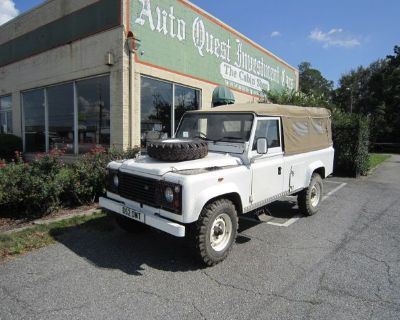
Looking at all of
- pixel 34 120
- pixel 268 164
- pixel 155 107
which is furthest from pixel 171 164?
pixel 34 120

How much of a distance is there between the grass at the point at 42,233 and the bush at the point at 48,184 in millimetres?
694

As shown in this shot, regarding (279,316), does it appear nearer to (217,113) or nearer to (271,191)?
(271,191)

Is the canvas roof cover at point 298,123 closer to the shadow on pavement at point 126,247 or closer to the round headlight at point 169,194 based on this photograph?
the shadow on pavement at point 126,247

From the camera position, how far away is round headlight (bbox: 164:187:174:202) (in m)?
3.97

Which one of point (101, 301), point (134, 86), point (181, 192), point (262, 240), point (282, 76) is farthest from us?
point (282, 76)

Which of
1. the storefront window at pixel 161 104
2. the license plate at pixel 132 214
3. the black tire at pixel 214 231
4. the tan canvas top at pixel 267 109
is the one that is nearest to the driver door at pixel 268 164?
the tan canvas top at pixel 267 109

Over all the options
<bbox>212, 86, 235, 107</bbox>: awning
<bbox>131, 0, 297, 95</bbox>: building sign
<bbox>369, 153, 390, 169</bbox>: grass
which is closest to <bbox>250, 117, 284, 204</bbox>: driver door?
<bbox>131, 0, 297, 95</bbox>: building sign

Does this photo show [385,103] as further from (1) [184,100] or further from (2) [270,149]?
(2) [270,149]

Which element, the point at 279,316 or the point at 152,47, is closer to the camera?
the point at 279,316

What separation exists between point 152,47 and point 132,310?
868 cm

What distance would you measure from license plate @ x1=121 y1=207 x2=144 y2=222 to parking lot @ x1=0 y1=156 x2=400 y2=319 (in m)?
0.61

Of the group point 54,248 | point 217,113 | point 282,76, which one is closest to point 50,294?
point 54,248

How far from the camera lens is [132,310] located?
328 centimetres

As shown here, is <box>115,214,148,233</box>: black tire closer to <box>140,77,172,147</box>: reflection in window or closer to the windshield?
the windshield
